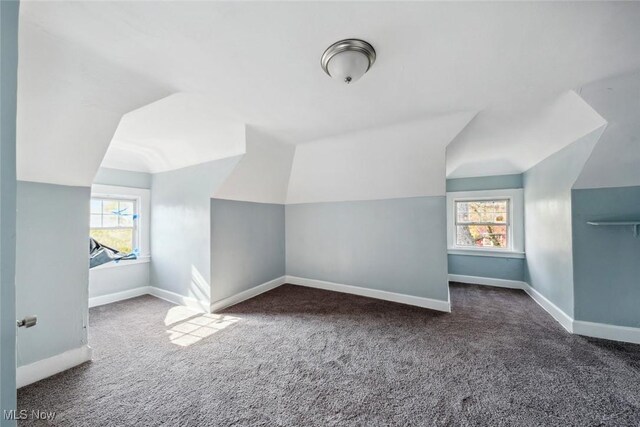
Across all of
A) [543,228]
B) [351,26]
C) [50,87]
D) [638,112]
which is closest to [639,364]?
[543,228]

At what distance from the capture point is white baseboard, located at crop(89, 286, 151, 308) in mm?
3142

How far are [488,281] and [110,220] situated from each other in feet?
20.4

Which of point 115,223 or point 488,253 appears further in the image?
point 488,253

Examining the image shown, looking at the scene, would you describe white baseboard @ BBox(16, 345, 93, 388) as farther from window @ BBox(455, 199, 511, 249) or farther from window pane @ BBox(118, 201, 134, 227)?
window @ BBox(455, 199, 511, 249)

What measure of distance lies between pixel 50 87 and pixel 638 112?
4.12m

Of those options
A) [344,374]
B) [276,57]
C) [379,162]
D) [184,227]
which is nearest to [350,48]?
[276,57]

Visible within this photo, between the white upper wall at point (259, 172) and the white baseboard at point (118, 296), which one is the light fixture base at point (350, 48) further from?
the white baseboard at point (118, 296)

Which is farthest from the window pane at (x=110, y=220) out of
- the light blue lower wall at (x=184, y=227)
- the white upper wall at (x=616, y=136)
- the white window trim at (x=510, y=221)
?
the white window trim at (x=510, y=221)

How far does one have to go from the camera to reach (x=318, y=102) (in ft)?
6.66

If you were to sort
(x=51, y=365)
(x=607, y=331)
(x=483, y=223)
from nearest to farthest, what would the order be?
(x=51, y=365) < (x=607, y=331) < (x=483, y=223)

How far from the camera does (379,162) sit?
3.03 metres

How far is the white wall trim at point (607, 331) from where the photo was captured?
213cm

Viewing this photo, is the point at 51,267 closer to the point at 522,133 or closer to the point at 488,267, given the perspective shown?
the point at 522,133

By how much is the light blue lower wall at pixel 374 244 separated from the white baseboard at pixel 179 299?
1584mm
